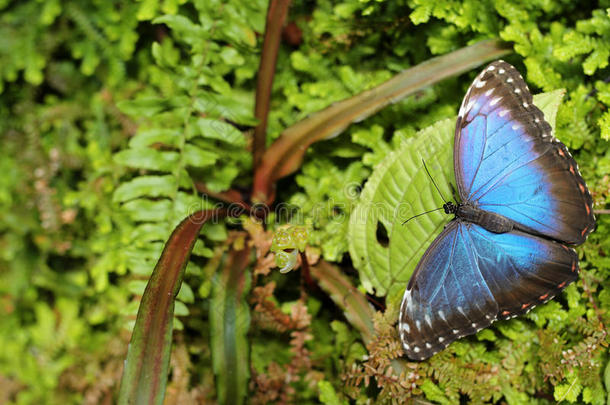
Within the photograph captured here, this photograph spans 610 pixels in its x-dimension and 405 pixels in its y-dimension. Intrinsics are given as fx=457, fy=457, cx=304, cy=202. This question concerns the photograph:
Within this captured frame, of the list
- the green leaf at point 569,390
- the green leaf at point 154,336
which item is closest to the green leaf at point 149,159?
the green leaf at point 154,336

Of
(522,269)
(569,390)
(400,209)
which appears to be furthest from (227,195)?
(569,390)

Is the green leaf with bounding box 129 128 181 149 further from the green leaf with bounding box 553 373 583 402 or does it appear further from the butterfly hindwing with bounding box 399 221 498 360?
the green leaf with bounding box 553 373 583 402

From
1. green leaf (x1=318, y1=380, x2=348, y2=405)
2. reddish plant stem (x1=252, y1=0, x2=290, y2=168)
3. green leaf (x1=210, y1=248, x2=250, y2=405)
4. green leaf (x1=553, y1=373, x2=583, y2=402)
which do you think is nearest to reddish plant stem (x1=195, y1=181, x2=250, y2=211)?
reddish plant stem (x1=252, y1=0, x2=290, y2=168)

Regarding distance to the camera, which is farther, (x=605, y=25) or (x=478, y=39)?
(x=478, y=39)

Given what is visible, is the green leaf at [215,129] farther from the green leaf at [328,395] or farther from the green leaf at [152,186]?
the green leaf at [328,395]

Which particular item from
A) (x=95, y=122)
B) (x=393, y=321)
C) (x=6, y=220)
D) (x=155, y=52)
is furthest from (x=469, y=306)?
(x=6, y=220)

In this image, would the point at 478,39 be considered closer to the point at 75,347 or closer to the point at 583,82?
the point at 583,82
